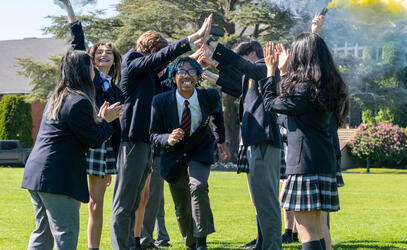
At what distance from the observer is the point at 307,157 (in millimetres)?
4652

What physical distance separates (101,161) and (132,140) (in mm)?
388

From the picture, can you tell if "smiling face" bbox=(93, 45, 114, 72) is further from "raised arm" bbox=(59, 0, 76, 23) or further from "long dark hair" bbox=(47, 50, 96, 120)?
"long dark hair" bbox=(47, 50, 96, 120)

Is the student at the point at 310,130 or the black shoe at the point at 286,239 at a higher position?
the student at the point at 310,130

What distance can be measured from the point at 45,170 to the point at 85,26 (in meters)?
33.6

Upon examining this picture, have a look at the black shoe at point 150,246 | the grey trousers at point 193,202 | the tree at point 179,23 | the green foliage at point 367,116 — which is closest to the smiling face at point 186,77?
the grey trousers at point 193,202

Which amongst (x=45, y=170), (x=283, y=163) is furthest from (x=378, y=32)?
(x=45, y=170)

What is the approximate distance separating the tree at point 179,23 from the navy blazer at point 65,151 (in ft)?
96.7

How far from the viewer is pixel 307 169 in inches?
183

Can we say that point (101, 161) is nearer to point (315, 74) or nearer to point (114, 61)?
point (114, 61)

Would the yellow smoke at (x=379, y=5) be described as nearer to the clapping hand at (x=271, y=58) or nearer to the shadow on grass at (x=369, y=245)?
the shadow on grass at (x=369, y=245)

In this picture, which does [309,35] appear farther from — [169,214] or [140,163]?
[169,214]

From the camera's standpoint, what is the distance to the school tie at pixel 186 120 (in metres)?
5.89

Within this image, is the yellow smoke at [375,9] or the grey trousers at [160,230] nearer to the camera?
the grey trousers at [160,230]

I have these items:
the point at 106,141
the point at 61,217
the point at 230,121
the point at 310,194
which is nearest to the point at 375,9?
the point at 106,141
